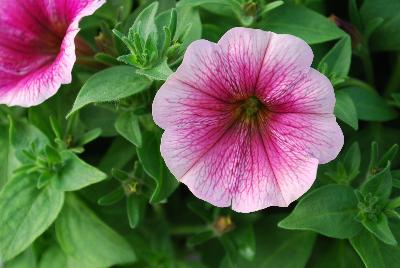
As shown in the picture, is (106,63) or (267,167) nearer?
(267,167)

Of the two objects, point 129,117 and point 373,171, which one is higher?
point 129,117

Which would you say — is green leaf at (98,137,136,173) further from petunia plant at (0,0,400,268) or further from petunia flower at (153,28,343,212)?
petunia flower at (153,28,343,212)

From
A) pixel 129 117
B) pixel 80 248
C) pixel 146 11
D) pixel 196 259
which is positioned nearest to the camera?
pixel 146 11

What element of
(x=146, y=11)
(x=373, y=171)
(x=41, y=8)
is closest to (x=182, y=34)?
(x=146, y=11)

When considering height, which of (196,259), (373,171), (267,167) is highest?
(267,167)

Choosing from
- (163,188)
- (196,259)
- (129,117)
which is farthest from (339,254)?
(129,117)

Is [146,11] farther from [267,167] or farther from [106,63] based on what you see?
[267,167]

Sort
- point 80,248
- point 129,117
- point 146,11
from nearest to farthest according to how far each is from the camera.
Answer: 1. point 146,11
2. point 129,117
3. point 80,248

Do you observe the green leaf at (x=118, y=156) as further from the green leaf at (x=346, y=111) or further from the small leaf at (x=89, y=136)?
the green leaf at (x=346, y=111)
